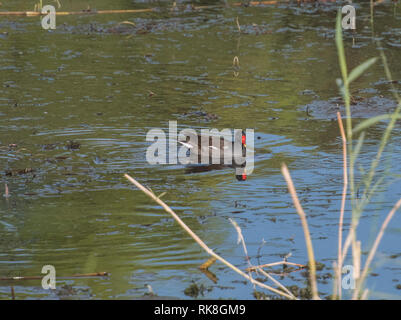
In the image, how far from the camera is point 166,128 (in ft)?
39.8

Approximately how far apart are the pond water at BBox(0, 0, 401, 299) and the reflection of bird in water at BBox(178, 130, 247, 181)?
22cm

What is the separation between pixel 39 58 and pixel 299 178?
8199 mm

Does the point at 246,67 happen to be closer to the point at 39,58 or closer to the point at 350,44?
the point at 350,44

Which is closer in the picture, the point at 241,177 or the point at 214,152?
the point at 241,177

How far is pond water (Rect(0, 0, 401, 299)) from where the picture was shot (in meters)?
7.41

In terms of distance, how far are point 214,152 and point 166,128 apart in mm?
1293

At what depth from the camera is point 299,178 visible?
394 inches

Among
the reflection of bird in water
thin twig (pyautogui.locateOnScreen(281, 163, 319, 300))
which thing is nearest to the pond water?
the reflection of bird in water
